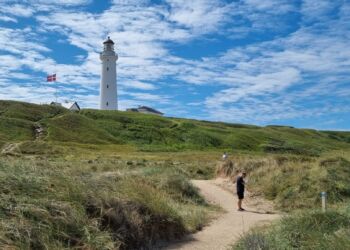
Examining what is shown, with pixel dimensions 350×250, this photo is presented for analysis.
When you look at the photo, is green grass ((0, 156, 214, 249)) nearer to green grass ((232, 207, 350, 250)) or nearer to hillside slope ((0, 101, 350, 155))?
green grass ((232, 207, 350, 250))

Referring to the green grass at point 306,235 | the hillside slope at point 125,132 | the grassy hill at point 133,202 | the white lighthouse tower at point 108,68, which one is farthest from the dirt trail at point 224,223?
the white lighthouse tower at point 108,68

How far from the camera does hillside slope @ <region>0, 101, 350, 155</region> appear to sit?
88875 millimetres

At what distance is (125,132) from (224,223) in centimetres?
8586

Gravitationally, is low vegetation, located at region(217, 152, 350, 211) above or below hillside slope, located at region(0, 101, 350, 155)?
below

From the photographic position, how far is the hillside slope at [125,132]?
8888 centimetres

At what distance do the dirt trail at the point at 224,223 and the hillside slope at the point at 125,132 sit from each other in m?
57.8

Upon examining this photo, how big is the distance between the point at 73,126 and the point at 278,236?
88.5 metres

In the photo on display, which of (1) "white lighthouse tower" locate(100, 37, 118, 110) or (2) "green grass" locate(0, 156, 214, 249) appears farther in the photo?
(1) "white lighthouse tower" locate(100, 37, 118, 110)

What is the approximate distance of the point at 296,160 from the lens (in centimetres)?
3256

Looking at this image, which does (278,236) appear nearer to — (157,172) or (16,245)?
(16,245)

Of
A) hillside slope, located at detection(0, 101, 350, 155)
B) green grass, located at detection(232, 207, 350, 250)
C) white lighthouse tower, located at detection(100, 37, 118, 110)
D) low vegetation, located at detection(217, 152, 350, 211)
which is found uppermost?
white lighthouse tower, located at detection(100, 37, 118, 110)

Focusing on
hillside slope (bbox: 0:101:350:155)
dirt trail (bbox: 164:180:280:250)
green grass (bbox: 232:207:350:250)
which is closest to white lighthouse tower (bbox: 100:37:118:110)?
hillside slope (bbox: 0:101:350:155)

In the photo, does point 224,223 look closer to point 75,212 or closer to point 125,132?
point 75,212

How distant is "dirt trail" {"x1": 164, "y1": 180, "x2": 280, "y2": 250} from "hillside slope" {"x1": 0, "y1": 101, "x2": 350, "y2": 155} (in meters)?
57.8
